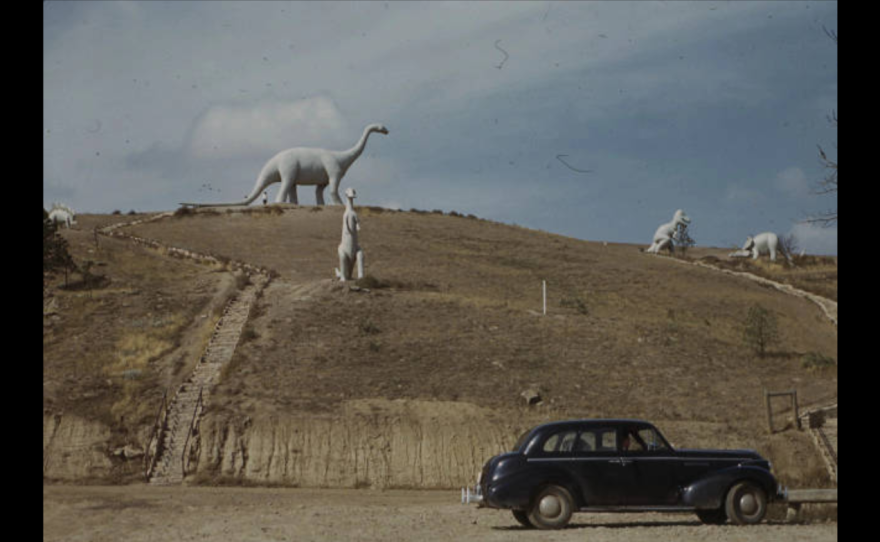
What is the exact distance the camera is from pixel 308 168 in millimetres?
66000

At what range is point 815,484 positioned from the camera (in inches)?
934

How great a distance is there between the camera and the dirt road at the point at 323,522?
15.2m

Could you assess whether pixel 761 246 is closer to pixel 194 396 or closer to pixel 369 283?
pixel 369 283

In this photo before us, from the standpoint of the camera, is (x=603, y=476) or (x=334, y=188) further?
(x=334, y=188)

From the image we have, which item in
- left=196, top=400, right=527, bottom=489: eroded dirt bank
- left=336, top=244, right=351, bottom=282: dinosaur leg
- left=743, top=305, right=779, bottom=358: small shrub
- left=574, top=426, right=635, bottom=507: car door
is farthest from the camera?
left=336, top=244, right=351, bottom=282: dinosaur leg

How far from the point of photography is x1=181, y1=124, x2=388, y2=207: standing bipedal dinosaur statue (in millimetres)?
66000

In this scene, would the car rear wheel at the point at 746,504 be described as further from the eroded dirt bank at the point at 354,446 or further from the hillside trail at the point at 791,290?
the hillside trail at the point at 791,290

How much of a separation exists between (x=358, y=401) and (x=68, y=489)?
28.4 feet

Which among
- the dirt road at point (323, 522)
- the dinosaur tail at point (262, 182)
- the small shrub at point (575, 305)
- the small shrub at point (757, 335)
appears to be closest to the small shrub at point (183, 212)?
the dinosaur tail at point (262, 182)

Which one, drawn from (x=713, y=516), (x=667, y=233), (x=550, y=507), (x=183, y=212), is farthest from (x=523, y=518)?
(x=667, y=233)

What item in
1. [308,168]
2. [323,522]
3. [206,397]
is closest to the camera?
[323,522]

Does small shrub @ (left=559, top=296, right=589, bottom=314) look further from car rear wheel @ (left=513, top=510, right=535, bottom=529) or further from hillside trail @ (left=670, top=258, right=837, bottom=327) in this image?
car rear wheel @ (left=513, top=510, right=535, bottom=529)

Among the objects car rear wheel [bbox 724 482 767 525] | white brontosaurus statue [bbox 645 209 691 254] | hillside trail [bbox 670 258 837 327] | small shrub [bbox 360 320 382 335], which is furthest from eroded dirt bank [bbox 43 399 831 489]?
white brontosaurus statue [bbox 645 209 691 254]

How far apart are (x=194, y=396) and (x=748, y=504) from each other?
60.4 ft
